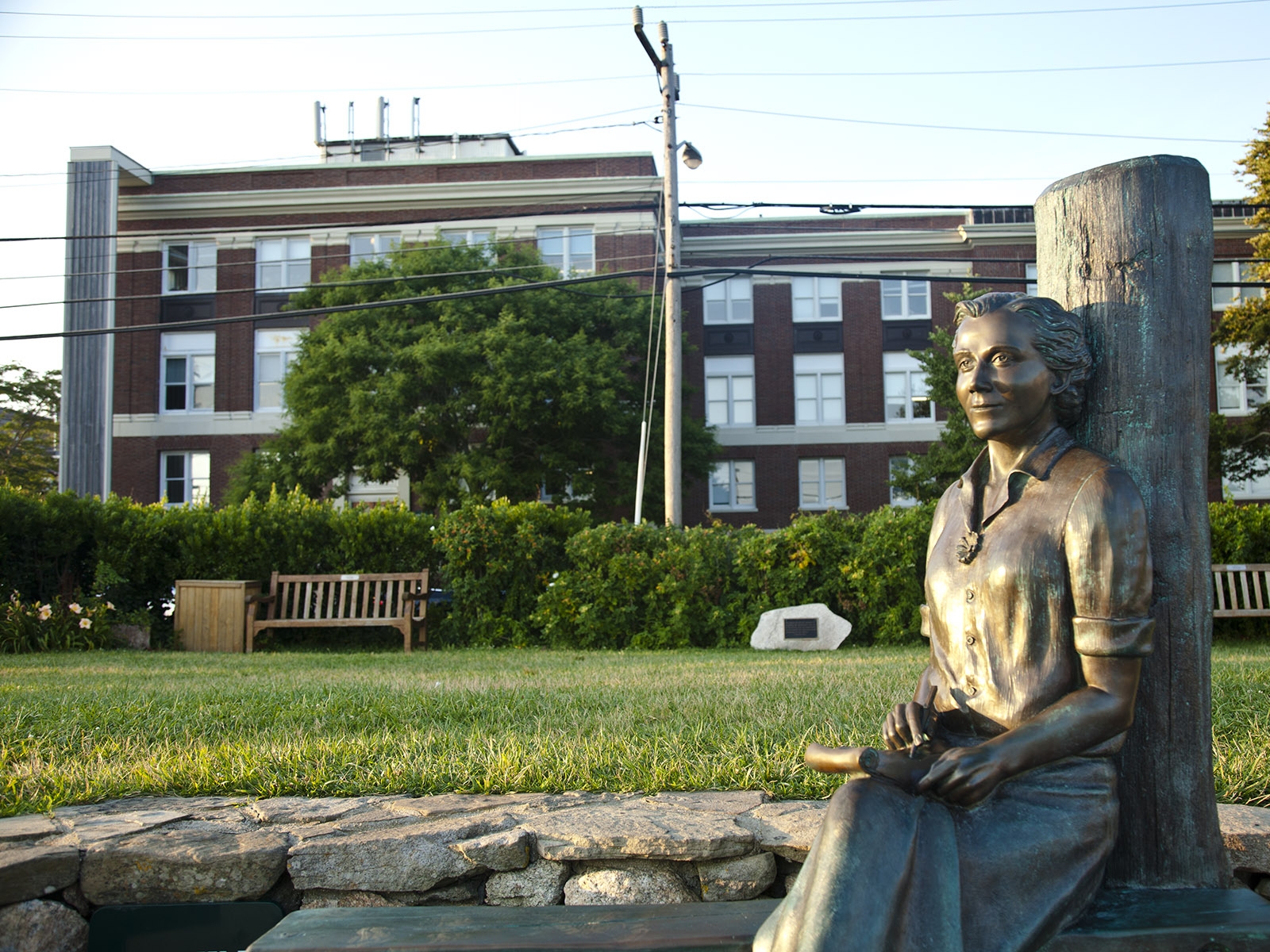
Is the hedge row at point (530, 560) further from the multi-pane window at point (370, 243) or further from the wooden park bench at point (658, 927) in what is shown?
the multi-pane window at point (370, 243)

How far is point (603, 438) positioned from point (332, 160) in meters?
17.5

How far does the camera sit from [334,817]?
3.54 m

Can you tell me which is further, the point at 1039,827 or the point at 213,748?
the point at 213,748

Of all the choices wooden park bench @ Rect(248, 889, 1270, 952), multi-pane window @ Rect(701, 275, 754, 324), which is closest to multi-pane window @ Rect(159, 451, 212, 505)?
multi-pane window @ Rect(701, 275, 754, 324)

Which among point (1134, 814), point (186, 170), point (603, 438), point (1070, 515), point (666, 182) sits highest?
point (186, 170)

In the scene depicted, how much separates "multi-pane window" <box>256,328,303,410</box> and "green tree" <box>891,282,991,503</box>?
20.6 m

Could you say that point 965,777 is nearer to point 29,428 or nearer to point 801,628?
point 801,628

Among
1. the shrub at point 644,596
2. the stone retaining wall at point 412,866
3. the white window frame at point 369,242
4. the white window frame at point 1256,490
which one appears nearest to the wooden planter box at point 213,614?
the shrub at point 644,596

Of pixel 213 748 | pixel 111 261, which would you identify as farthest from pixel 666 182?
pixel 111 261

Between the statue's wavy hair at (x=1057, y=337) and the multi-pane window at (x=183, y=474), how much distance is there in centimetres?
3434

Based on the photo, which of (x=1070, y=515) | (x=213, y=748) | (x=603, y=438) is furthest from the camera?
(x=603, y=438)

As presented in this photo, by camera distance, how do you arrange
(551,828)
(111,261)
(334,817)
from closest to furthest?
(551,828), (334,817), (111,261)

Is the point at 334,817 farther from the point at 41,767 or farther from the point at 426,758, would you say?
the point at 41,767

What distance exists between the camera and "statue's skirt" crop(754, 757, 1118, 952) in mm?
1857
